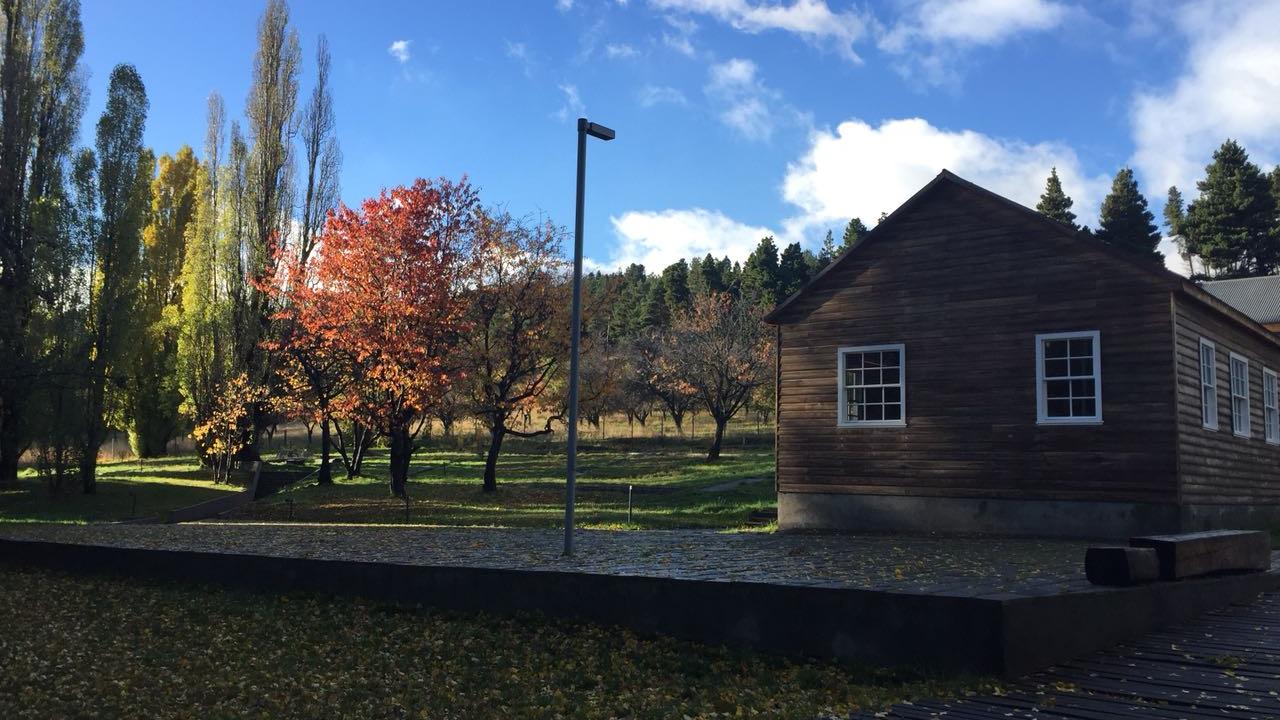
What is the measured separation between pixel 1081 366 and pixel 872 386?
3.73 m

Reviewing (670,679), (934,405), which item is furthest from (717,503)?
(670,679)

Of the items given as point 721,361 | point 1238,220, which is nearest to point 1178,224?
point 1238,220

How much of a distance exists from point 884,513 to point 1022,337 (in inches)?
162

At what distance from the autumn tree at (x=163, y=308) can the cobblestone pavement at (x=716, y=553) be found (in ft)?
84.4

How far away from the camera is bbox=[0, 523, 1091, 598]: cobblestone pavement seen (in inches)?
382

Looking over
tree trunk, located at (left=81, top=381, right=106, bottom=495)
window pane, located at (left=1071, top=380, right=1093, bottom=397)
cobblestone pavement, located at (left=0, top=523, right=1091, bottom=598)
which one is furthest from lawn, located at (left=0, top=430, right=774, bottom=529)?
window pane, located at (left=1071, top=380, right=1093, bottom=397)

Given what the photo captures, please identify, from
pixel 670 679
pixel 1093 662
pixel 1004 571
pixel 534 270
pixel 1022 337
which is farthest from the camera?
pixel 534 270

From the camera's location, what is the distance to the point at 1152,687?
22.8ft

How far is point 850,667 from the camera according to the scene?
8062mm

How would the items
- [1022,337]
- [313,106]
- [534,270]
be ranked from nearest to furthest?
1. [1022,337]
2. [534,270]
3. [313,106]

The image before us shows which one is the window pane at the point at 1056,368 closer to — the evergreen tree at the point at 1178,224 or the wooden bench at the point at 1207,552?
the wooden bench at the point at 1207,552

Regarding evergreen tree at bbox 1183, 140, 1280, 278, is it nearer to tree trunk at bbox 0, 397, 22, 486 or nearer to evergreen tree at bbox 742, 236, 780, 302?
evergreen tree at bbox 742, 236, 780, 302

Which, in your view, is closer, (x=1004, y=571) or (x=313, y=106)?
(x=1004, y=571)

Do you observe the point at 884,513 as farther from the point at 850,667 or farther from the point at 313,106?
the point at 313,106
